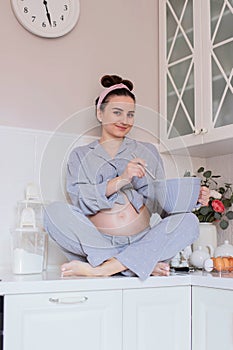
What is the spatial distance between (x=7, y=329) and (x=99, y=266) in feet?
1.17

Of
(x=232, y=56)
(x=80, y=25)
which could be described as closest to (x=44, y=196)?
(x=80, y=25)

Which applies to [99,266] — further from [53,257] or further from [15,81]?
[15,81]

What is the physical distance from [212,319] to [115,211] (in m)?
0.48

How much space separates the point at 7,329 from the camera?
4.50 ft

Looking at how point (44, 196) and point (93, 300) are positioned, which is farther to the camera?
point (44, 196)

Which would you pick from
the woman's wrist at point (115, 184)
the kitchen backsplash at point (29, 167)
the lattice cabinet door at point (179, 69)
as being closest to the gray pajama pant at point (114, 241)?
the woman's wrist at point (115, 184)

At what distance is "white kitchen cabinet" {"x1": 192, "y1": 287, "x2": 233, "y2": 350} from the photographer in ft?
4.91

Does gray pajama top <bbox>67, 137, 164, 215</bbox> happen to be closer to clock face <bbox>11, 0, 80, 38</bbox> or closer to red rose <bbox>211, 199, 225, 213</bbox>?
red rose <bbox>211, 199, 225, 213</bbox>

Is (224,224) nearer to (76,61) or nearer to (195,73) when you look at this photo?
(195,73)

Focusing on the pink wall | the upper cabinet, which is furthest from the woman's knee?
the pink wall

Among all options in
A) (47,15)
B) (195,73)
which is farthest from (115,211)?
(47,15)

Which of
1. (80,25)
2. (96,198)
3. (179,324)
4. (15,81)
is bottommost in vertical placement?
(179,324)

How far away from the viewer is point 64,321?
1453mm

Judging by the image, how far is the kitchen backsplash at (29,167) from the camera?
1.92 metres
